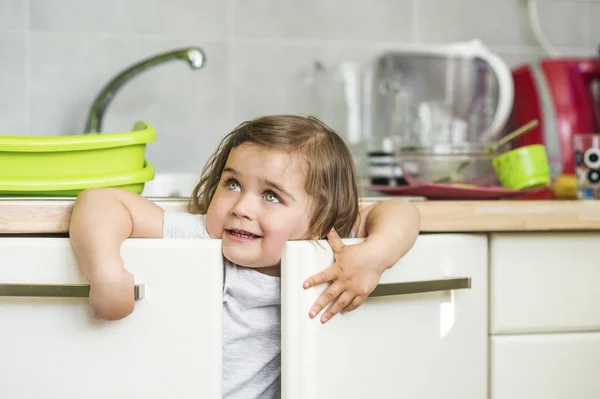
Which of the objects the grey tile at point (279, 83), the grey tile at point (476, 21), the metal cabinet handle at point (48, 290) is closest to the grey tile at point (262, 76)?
the grey tile at point (279, 83)

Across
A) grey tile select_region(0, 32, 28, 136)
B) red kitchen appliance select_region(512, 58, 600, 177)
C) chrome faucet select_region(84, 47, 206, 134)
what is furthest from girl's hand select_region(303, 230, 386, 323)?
grey tile select_region(0, 32, 28, 136)

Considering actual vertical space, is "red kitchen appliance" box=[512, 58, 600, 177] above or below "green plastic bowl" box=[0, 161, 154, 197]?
above

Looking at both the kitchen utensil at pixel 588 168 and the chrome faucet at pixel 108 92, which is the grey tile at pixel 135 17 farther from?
the kitchen utensil at pixel 588 168

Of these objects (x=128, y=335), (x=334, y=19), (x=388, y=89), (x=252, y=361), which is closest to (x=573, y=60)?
(x=388, y=89)

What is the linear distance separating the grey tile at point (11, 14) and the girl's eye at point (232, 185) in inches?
30.6

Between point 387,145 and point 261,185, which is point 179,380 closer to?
point 261,185

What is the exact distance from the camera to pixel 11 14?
4.56ft

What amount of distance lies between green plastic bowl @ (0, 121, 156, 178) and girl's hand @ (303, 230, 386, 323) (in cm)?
32

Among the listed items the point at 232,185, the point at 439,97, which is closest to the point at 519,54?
the point at 439,97

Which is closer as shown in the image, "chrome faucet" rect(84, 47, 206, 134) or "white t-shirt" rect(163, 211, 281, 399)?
"white t-shirt" rect(163, 211, 281, 399)

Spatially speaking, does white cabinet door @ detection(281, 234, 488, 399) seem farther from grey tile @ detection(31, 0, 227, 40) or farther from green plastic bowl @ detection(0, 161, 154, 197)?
grey tile @ detection(31, 0, 227, 40)

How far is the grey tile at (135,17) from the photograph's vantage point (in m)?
1.40

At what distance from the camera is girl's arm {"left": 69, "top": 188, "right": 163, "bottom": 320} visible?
2.38ft

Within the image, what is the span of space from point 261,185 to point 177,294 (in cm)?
18
